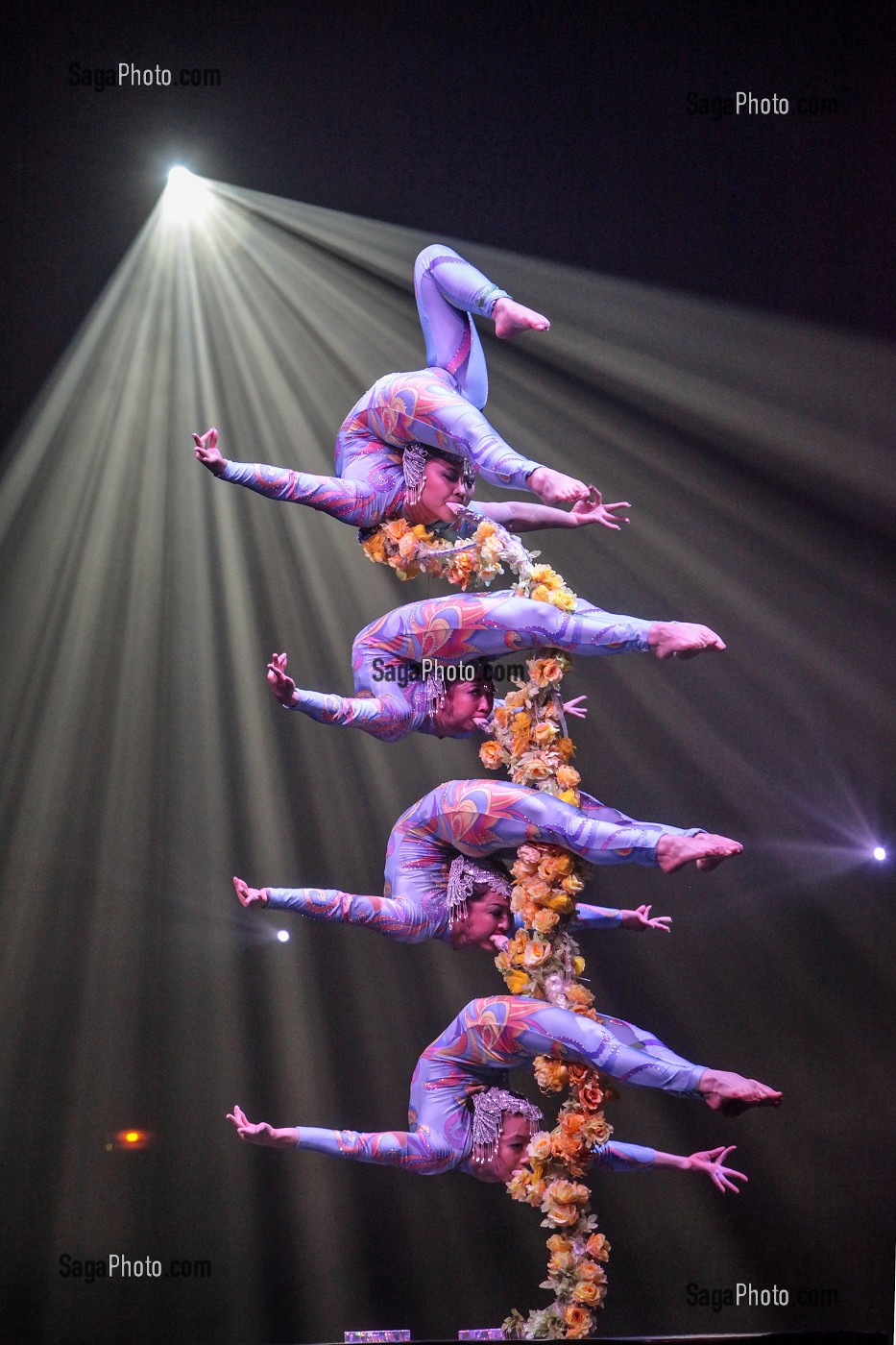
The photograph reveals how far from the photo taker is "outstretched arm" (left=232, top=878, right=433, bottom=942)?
428 cm

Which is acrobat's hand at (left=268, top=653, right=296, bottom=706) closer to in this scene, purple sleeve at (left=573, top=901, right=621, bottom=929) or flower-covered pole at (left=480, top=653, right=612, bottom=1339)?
flower-covered pole at (left=480, top=653, right=612, bottom=1339)

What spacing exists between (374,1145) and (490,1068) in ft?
1.40

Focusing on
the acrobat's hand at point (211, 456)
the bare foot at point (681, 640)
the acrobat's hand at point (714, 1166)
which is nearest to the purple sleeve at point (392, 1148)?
the acrobat's hand at point (714, 1166)

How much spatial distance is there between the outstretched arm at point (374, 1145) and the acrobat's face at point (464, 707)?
4.21 ft

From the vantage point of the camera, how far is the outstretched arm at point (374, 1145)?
14.1 feet

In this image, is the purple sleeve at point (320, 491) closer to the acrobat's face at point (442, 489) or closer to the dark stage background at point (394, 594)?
the acrobat's face at point (442, 489)

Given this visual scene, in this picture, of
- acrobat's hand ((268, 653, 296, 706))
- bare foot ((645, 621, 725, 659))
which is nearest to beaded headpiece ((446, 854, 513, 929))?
acrobat's hand ((268, 653, 296, 706))

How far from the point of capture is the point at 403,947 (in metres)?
5.60

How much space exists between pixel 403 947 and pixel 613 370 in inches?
95.8

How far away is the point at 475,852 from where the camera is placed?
437 cm

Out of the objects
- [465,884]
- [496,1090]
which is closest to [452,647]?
[465,884]

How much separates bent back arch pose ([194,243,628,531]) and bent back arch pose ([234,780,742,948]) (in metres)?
0.89

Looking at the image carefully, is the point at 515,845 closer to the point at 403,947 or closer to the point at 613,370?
the point at 403,947

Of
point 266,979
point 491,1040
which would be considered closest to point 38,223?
point 266,979
